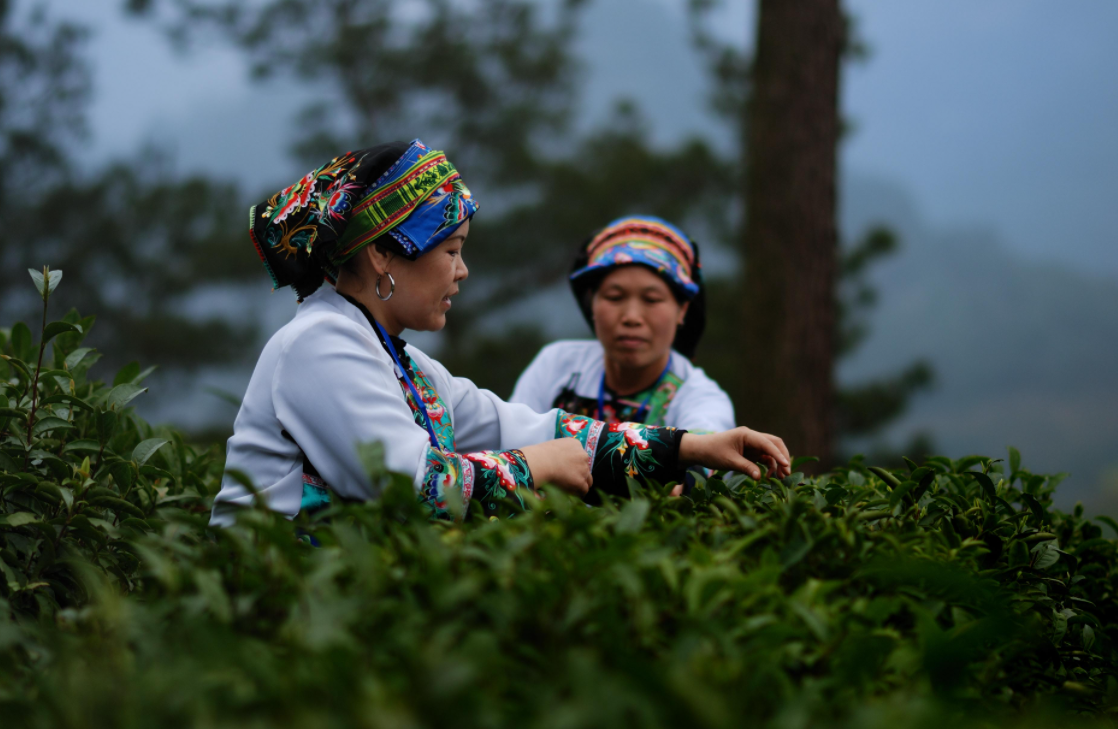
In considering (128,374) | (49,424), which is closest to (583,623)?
(49,424)

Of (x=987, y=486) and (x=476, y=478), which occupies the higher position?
(x=987, y=486)

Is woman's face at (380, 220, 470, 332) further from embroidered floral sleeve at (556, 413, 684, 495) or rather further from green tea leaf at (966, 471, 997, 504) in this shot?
green tea leaf at (966, 471, 997, 504)

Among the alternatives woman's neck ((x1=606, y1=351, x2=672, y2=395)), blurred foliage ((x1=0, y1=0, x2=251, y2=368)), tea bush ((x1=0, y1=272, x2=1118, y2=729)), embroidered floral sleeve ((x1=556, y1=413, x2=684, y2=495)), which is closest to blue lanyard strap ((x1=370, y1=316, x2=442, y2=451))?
embroidered floral sleeve ((x1=556, y1=413, x2=684, y2=495))

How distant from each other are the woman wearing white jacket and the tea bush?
21 cm

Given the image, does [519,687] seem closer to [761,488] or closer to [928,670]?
[928,670]

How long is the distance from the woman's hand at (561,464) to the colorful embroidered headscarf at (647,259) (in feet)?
4.19

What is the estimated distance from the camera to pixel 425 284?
2.28m

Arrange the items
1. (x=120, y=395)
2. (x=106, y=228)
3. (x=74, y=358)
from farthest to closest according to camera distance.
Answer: (x=106, y=228)
(x=74, y=358)
(x=120, y=395)

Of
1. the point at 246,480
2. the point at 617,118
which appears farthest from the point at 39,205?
the point at 246,480

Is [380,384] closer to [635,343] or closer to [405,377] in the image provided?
[405,377]

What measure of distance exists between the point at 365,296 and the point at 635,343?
1.24m

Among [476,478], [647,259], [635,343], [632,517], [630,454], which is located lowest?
[632,517]

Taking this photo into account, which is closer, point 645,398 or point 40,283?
point 40,283

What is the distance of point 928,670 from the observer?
1272 millimetres
